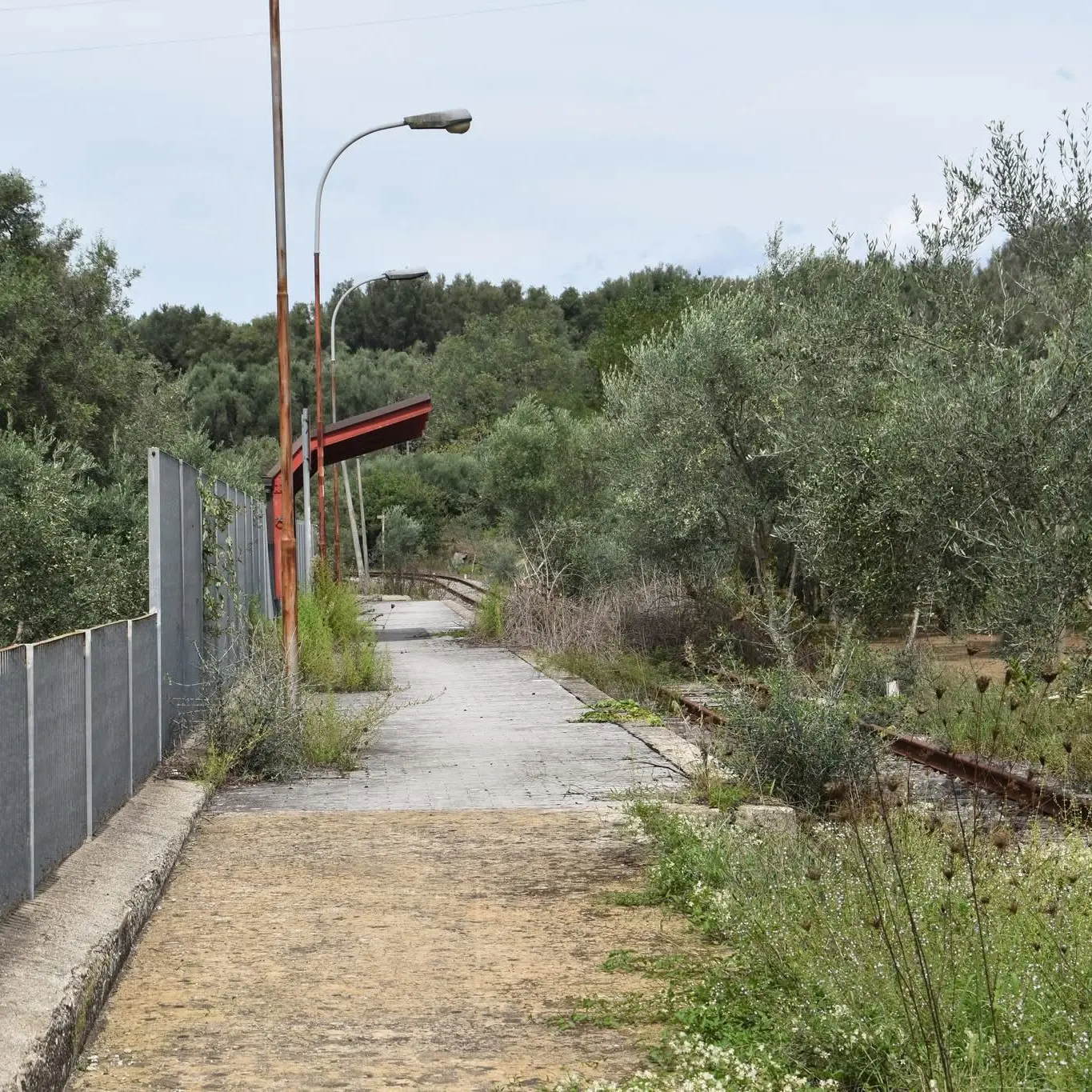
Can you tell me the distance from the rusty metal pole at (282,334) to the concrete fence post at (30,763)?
24.4 feet

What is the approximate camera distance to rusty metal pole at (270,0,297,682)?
14477mm

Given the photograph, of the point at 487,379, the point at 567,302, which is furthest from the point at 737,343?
the point at 567,302

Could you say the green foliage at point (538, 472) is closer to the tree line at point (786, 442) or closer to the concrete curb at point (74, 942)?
the tree line at point (786, 442)

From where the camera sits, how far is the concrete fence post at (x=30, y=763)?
267 inches

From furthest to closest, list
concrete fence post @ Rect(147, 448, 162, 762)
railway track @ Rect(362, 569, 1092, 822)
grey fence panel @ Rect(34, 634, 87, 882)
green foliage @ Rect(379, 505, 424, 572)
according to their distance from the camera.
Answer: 1. green foliage @ Rect(379, 505, 424, 572)
2. concrete fence post @ Rect(147, 448, 162, 762)
3. railway track @ Rect(362, 569, 1092, 822)
4. grey fence panel @ Rect(34, 634, 87, 882)

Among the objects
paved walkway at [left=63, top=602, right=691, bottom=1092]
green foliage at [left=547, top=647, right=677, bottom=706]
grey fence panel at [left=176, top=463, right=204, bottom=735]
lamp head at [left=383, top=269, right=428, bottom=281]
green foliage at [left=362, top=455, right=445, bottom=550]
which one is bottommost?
green foliage at [left=547, top=647, right=677, bottom=706]

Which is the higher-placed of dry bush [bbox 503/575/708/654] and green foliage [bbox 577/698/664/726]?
dry bush [bbox 503/575/708/654]

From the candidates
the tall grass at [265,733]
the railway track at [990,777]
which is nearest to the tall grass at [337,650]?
the tall grass at [265,733]

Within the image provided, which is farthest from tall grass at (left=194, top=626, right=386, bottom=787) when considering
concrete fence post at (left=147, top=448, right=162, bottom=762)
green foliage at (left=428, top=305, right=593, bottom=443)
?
green foliage at (left=428, top=305, right=593, bottom=443)

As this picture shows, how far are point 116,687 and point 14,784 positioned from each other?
275cm

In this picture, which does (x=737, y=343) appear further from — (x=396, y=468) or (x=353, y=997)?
(x=396, y=468)

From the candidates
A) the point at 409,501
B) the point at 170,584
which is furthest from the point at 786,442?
the point at 409,501

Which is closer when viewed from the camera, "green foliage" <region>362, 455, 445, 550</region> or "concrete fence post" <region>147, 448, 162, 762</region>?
"concrete fence post" <region>147, 448, 162, 762</region>

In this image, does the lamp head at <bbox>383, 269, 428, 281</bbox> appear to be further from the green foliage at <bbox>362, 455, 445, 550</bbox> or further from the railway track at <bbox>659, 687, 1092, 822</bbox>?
the green foliage at <bbox>362, 455, 445, 550</bbox>
